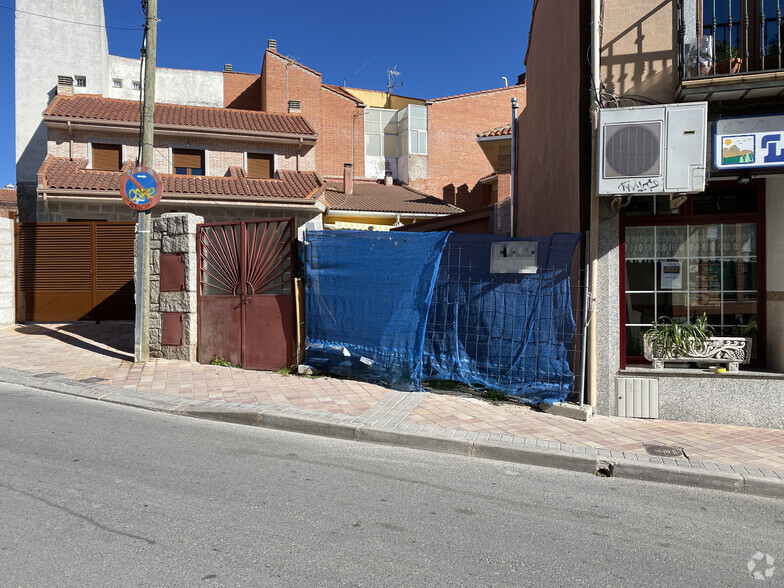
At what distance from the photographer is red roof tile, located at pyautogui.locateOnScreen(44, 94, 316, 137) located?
739 inches

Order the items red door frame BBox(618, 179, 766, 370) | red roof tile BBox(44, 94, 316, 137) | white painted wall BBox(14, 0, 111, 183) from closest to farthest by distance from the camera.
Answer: red door frame BBox(618, 179, 766, 370) < red roof tile BBox(44, 94, 316, 137) < white painted wall BBox(14, 0, 111, 183)

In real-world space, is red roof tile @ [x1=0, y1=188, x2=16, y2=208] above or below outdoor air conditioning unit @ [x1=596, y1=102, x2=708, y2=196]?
above

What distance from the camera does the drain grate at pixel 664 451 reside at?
572 centimetres

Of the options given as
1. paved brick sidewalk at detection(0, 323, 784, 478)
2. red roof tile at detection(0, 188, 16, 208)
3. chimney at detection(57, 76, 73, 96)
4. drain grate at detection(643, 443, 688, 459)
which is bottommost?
drain grate at detection(643, 443, 688, 459)

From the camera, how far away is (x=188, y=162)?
19.8 meters

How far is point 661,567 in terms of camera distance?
3.58 meters

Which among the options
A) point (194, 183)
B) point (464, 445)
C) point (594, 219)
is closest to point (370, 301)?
A: point (464, 445)

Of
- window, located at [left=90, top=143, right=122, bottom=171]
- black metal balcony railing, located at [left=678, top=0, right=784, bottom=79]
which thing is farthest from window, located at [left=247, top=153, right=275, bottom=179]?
black metal balcony railing, located at [left=678, top=0, right=784, bottom=79]

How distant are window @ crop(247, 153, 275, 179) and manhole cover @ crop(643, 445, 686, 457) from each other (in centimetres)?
1730

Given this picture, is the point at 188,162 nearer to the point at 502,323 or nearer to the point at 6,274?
the point at 6,274

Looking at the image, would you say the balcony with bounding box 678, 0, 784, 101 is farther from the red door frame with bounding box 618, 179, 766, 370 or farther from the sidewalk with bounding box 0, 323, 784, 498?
the sidewalk with bounding box 0, 323, 784, 498

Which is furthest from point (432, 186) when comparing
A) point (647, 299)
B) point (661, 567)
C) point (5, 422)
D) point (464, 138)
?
point (661, 567)

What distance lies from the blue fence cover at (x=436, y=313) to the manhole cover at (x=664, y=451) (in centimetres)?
144

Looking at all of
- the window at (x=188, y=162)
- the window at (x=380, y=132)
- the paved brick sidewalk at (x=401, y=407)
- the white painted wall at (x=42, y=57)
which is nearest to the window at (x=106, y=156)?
the window at (x=188, y=162)
